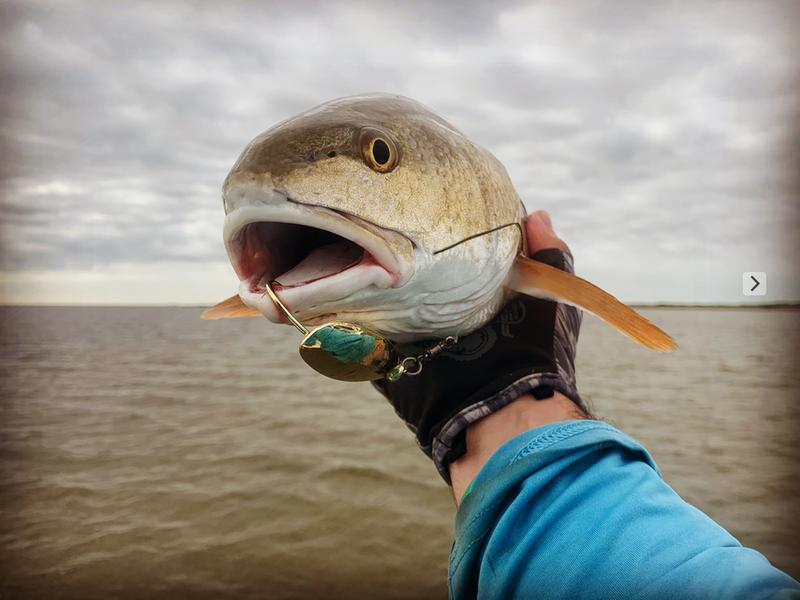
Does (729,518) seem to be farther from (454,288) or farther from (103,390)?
(103,390)

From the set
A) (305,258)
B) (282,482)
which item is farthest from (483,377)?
(282,482)

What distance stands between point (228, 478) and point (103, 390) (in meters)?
11.0

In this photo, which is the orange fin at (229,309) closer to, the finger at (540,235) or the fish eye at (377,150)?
the fish eye at (377,150)

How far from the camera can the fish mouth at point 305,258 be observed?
905mm

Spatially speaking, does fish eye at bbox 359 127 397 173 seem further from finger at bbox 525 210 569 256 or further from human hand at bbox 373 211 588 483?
finger at bbox 525 210 569 256

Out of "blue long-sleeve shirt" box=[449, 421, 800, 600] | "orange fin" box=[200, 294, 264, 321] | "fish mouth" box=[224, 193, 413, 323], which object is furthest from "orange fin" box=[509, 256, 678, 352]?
"orange fin" box=[200, 294, 264, 321]

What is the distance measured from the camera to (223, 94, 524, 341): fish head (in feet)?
2.99

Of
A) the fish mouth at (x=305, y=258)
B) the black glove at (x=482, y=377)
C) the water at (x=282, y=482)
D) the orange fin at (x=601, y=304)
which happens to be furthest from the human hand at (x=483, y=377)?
the water at (x=282, y=482)

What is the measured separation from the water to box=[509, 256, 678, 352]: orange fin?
1.46m

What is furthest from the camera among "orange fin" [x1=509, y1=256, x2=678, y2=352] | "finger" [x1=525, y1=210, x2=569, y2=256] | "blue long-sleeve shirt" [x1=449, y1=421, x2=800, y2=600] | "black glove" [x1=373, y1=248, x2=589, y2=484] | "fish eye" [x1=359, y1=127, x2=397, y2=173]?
"finger" [x1=525, y1=210, x2=569, y2=256]

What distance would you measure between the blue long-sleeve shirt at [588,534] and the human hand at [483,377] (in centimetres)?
19

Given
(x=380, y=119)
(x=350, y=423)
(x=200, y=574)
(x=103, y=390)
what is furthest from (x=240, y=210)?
(x=103, y=390)

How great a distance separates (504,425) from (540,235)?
0.55 meters

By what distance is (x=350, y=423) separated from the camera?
10.1 meters
